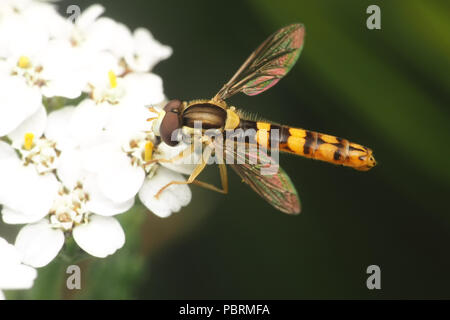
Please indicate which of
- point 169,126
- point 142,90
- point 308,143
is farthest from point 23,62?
point 308,143

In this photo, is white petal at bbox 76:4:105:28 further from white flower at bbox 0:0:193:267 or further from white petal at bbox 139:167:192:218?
white petal at bbox 139:167:192:218

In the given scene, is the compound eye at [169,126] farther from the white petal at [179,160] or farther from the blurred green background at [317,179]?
the blurred green background at [317,179]

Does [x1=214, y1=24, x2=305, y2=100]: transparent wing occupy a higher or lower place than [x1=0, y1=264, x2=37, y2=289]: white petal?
higher

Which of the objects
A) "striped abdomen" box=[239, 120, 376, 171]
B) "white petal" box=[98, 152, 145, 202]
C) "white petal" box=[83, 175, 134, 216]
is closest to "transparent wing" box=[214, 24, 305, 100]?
"striped abdomen" box=[239, 120, 376, 171]

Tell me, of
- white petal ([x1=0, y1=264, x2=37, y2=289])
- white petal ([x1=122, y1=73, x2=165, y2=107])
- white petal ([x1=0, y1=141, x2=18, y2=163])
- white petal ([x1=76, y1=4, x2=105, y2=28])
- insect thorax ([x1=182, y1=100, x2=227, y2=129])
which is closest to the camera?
white petal ([x1=0, y1=264, x2=37, y2=289])
